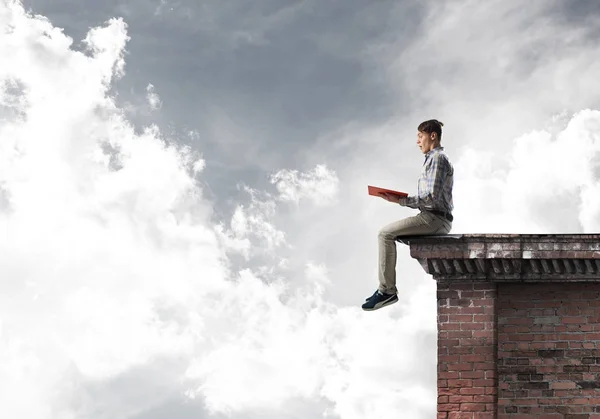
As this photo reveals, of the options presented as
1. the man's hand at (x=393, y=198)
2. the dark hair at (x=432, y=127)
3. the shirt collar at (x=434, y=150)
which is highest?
the dark hair at (x=432, y=127)

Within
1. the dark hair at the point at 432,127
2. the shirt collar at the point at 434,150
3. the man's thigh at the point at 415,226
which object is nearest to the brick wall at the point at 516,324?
the man's thigh at the point at 415,226

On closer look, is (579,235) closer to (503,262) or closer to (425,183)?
(503,262)

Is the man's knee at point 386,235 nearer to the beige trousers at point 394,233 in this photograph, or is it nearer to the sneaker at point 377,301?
the beige trousers at point 394,233

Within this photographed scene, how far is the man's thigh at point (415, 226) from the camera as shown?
437 inches

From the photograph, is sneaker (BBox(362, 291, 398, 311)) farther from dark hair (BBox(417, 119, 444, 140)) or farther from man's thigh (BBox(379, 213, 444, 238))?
dark hair (BBox(417, 119, 444, 140))

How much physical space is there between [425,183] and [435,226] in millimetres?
589

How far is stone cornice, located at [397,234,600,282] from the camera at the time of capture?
11086 mm

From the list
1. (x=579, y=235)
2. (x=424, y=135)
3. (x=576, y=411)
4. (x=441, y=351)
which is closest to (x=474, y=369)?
(x=441, y=351)

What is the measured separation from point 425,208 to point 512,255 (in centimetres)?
129

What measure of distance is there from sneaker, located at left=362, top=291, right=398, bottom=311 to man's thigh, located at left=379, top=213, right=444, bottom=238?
766mm

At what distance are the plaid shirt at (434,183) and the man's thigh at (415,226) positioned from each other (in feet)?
0.44

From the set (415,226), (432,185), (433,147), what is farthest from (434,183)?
(415,226)

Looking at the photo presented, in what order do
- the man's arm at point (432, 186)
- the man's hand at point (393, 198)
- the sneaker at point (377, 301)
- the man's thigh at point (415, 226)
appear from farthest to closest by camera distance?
the man's thigh at point (415, 226) → the sneaker at point (377, 301) → the man's arm at point (432, 186) → the man's hand at point (393, 198)

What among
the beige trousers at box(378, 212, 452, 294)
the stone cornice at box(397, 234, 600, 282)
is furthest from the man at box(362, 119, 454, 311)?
the stone cornice at box(397, 234, 600, 282)
